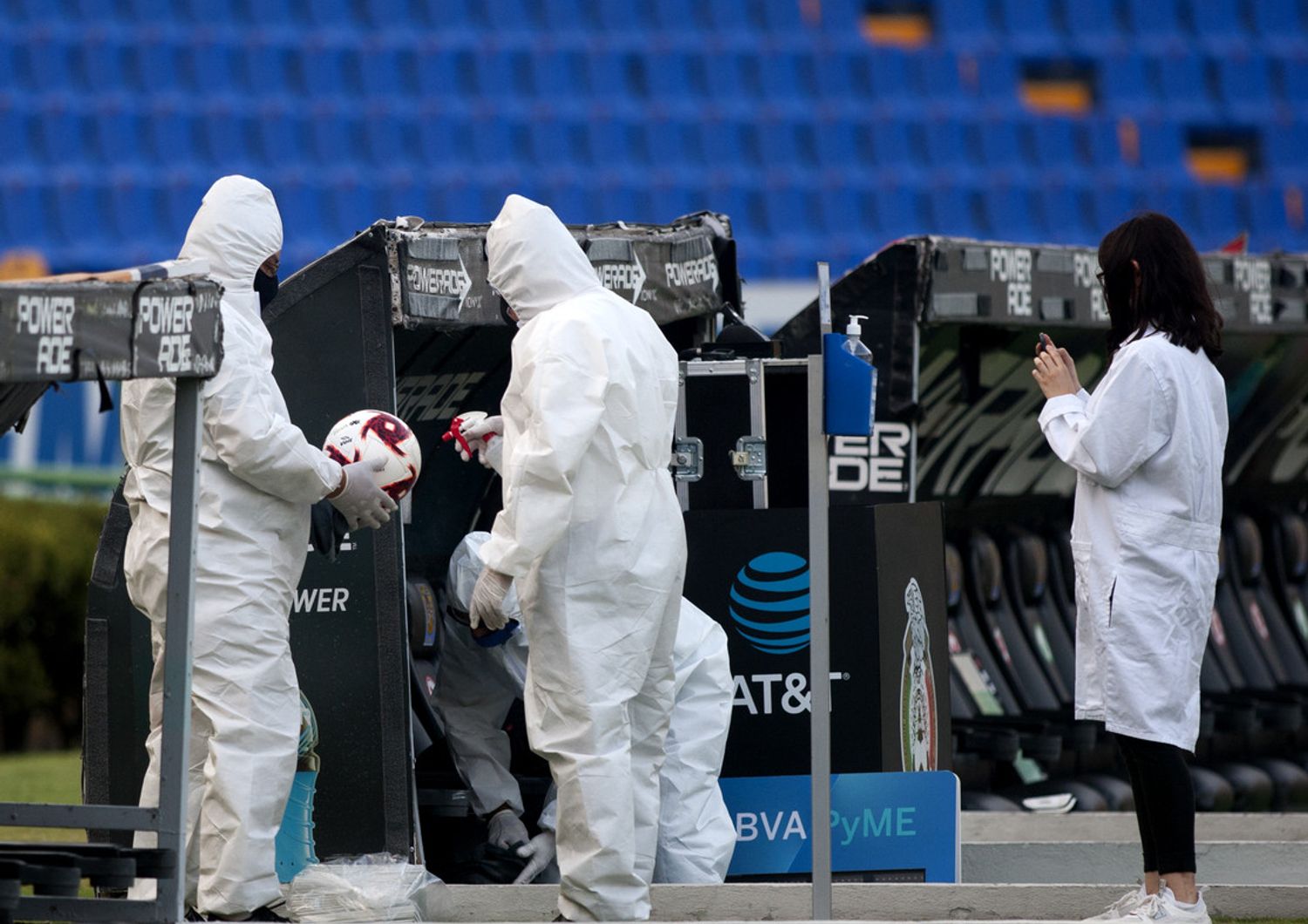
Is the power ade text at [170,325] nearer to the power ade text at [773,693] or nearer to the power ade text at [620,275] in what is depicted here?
the power ade text at [620,275]

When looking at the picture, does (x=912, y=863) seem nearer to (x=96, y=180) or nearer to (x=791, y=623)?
(x=791, y=623)

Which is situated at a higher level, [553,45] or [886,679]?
[553,45]

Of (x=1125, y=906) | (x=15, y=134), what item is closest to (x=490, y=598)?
(x=1125, y=906)

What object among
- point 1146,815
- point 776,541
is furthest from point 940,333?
point 1146,815

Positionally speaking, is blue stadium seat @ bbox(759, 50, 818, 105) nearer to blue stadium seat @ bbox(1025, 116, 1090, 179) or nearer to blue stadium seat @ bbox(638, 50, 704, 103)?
blue stadium seat @ bbox(638, 50, 704, 103)

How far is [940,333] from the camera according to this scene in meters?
7.91

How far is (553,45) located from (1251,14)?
7.69m

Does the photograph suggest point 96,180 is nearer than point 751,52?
Yes

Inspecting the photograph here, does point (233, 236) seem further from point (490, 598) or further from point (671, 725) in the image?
point (671, 725)

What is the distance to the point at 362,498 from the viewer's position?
17.5 ft

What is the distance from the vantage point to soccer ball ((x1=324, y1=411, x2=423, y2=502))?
17.7 ft

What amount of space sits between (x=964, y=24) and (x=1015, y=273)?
1551 centimetres

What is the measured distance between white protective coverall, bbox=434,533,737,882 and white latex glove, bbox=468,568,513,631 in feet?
1.46

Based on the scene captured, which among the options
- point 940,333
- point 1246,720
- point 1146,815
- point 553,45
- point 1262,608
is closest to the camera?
point 1146,815
